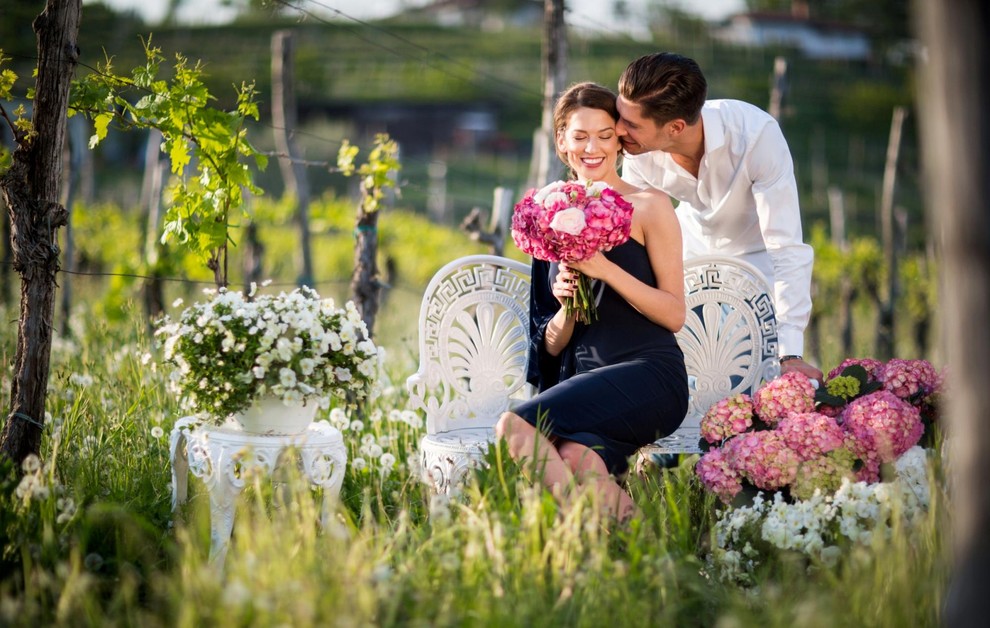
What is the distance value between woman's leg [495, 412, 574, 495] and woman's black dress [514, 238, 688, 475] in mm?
50

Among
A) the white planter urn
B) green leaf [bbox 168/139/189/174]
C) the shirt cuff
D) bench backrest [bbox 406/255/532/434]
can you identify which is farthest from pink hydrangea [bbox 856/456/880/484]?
green leaf [bbox 168/139/189/174]

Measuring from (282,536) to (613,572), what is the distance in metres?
0.93

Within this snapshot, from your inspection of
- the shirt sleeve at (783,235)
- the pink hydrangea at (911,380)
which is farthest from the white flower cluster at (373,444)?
the pink hydrangea at (911,380)

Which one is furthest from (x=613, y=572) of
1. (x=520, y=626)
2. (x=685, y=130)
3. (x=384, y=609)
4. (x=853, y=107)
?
(x=853, y=107)

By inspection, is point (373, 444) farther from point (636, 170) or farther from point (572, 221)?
point (636, 170)

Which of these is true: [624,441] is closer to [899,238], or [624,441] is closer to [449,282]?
[449,282]

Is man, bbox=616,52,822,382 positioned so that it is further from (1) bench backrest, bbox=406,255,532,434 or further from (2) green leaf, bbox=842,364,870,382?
(1) bench backrest, bbox=406,255,532,434

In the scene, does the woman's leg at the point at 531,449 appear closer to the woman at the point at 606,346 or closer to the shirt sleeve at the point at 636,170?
the woman at the point at 606,346

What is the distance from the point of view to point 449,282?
4180 millimetres

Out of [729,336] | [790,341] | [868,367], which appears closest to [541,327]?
[729,336]

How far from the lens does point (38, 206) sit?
3.47 m

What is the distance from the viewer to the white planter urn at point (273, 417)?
340cm

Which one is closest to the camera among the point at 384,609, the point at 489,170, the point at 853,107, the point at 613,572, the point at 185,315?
the point at 384,609

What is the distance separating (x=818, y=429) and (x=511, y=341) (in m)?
1.36
